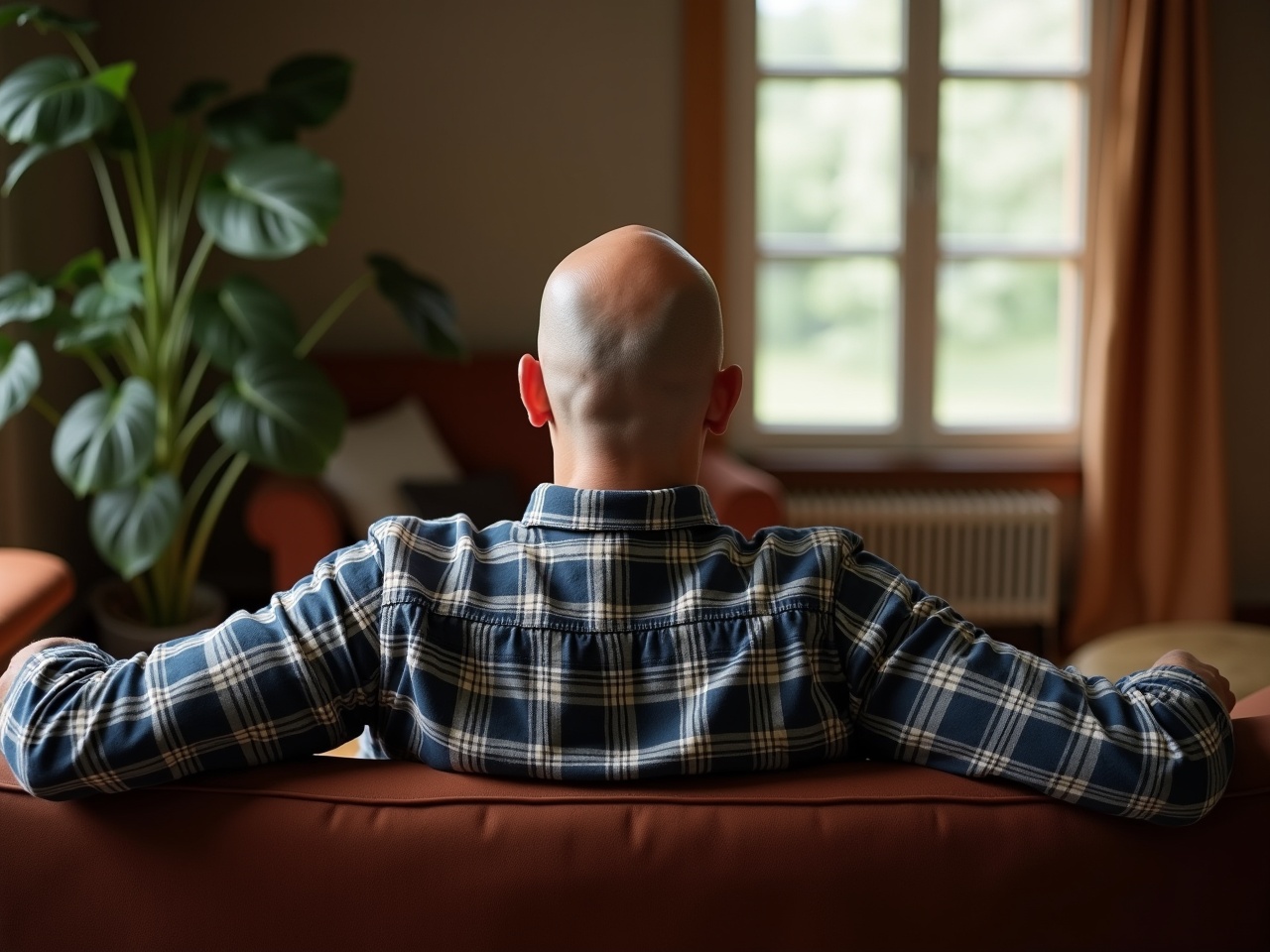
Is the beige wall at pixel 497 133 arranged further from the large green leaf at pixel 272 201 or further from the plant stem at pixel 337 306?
the large green leaf at pixel 272 201

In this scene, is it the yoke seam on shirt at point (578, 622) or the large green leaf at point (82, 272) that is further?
the large green leaf at point (82, 272)

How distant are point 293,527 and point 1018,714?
2655mm

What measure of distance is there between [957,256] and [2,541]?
2.85 metres

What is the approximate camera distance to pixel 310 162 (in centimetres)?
310

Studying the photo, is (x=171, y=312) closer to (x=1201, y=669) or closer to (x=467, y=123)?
(x=467, y=123)

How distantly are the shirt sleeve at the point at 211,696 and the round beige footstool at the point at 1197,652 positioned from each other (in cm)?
206

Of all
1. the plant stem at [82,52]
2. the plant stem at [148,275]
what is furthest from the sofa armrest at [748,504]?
the plant stem at [82,52]

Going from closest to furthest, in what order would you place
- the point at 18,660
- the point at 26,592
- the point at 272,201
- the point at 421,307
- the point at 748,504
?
the point at 18,660 → the point at 26,592 → the point at 272,201 → the point at 748,504 → the point at 421,307

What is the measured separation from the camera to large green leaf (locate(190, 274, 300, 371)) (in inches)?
126

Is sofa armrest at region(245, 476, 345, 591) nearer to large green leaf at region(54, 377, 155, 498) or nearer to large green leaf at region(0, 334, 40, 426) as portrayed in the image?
large green leaf at region(54, 377, 155, 498)

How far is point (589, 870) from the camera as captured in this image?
99 cm

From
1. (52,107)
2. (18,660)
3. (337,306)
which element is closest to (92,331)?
(52,107)

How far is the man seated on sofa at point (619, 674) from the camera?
1.02 m

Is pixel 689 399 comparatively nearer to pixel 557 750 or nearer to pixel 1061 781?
pixel 557 750
